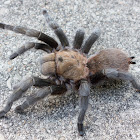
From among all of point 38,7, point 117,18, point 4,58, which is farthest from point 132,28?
point 4,58

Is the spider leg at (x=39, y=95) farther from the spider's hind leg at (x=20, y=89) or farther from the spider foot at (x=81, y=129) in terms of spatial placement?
the spider foot at (x=81, y=129)

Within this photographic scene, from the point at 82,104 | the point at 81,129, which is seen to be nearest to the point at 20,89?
the point at 82,104

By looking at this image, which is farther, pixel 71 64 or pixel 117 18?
pixel 117 18

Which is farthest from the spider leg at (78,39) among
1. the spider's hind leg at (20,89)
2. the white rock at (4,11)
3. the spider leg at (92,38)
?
the white rock at (4,11)

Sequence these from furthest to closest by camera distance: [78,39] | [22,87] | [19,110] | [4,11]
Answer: [4,11], [78,39], [19,110], [22,87]

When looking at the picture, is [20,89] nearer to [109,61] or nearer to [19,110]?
[19,110]

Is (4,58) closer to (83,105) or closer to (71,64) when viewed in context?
(71,64)

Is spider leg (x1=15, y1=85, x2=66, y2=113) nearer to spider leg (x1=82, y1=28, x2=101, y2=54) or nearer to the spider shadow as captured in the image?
the spider shadow

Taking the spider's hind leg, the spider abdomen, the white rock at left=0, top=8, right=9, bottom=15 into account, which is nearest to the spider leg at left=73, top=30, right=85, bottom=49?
the spider abdomen
